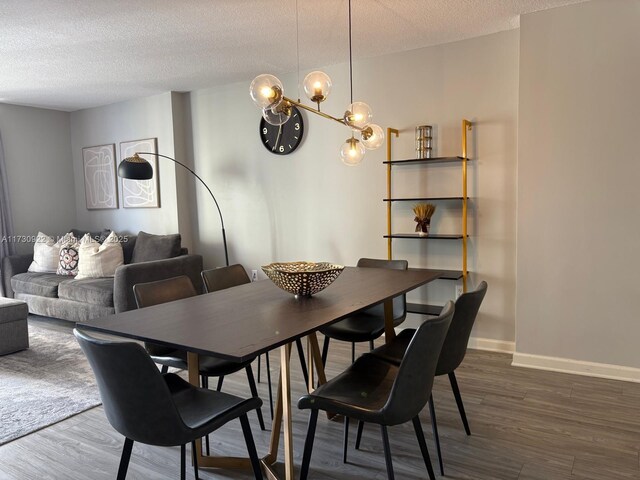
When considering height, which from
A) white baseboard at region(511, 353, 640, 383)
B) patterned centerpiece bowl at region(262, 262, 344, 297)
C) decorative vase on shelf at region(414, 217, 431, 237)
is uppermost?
decorative vase on shelf at region(414, 217, 431, 237)

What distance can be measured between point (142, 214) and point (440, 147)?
357 cm

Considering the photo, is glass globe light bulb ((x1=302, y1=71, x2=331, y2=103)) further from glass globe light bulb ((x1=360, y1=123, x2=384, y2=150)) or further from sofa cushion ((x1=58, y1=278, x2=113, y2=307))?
sofa cushion ((x1=58, y1=278, x2=113, y2=307))

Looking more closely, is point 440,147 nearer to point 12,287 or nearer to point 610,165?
point 610,165

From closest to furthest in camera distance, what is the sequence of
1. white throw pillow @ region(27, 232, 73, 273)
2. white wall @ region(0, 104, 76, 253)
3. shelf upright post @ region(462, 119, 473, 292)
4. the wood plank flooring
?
the wood plank flooring → shelf upright post @ region(462, 119, 473, 292) → white throw pillow @ region(27, 232, 73, 273) → white wall @ region(0, 104, 76, 253)

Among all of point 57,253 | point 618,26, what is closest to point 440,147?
point 618,26

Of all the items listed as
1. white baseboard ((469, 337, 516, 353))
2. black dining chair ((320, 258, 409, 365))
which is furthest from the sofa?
white baseboard ((469, 337, 516, 353))

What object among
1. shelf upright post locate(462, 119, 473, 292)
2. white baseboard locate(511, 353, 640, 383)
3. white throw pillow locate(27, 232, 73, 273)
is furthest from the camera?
white throw pillow locate(27, 232, 73, 273)

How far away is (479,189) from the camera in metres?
3.75

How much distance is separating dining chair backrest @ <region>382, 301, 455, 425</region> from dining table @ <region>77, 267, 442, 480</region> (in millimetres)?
354

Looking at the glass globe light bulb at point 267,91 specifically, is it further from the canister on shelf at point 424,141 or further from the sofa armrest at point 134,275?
the sofa armrest at point 134,275

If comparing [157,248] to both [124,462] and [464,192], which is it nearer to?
[464,192]

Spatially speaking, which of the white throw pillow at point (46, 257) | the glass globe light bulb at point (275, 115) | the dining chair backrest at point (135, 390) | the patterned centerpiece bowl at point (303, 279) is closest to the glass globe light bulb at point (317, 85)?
the glass globe light bulb at point (275, 115)

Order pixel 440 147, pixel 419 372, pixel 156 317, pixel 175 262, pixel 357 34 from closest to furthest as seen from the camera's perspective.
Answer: pixel 419 372
pixel 156 317
pixel 357 34
pixel 440 147
pixel 175 262

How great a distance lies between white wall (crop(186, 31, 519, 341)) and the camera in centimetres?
367
